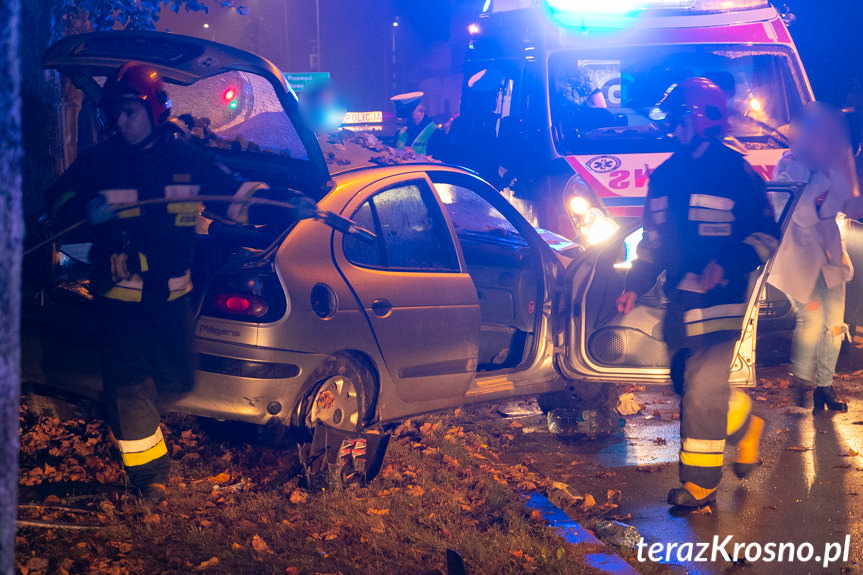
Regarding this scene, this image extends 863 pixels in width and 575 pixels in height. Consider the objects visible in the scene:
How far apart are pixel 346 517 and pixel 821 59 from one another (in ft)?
47.3

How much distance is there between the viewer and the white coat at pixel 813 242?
6.06m

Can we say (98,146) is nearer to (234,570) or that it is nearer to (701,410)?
(234,570)

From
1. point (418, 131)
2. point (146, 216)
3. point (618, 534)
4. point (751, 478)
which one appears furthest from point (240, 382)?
point (418, 131)

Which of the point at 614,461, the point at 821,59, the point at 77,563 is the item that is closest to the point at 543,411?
the point at 614,461

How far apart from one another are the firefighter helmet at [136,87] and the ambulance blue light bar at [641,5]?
4872 mm

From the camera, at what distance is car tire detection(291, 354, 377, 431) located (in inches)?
172

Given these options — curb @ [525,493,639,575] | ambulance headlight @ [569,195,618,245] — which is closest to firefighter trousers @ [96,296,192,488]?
curb @ [525,493,639,575]

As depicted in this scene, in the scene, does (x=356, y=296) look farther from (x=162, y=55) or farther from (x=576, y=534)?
(x=576, y=534)

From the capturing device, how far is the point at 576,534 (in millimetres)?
4074

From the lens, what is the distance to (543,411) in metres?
6.38

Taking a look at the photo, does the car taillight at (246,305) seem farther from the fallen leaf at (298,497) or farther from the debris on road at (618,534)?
the debris on road at (618,534)

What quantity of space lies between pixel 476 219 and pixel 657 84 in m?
2.97

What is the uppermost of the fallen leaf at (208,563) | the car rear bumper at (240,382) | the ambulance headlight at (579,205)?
the ambulance headlight at (579,205)

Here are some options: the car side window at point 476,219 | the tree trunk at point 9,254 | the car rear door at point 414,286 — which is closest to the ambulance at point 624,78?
the car side window at point 476,219
